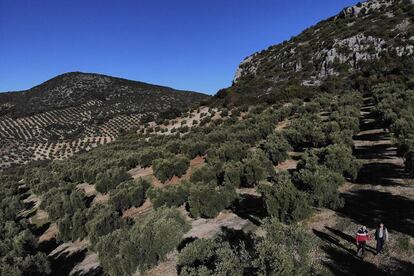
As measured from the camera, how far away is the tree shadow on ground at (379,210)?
45.2 ft

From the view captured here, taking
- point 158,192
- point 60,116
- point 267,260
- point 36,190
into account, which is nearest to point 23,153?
point 60,116

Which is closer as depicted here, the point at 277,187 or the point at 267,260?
the point at 267,260

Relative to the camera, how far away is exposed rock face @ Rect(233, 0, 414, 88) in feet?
172

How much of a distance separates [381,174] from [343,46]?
138 ft

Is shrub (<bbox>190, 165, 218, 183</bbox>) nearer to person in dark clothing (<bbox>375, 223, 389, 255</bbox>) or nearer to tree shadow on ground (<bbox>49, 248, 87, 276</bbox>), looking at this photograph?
tree shadow on ground (<bbox>49, 248, 87, 276</bbox>)

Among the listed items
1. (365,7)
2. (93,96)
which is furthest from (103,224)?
(93,96)

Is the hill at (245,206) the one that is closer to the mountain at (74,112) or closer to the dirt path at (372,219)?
the dirt path at (372,219)

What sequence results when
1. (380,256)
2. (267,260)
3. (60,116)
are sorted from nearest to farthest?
(267,260), (380,256), (60,116)

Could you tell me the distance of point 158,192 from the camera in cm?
2162

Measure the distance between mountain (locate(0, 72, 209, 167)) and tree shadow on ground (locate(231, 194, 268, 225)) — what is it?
41.7 m

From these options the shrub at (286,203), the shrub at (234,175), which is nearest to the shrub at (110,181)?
the shrub at (234,175)

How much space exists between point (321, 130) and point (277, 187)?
13.6 metres

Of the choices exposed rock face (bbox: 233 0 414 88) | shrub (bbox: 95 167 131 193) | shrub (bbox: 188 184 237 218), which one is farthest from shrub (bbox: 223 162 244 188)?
Result: exposed rock face (bbox: 233 0 414 88)

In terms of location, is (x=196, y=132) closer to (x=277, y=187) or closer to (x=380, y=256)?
(x=277, y=187)
